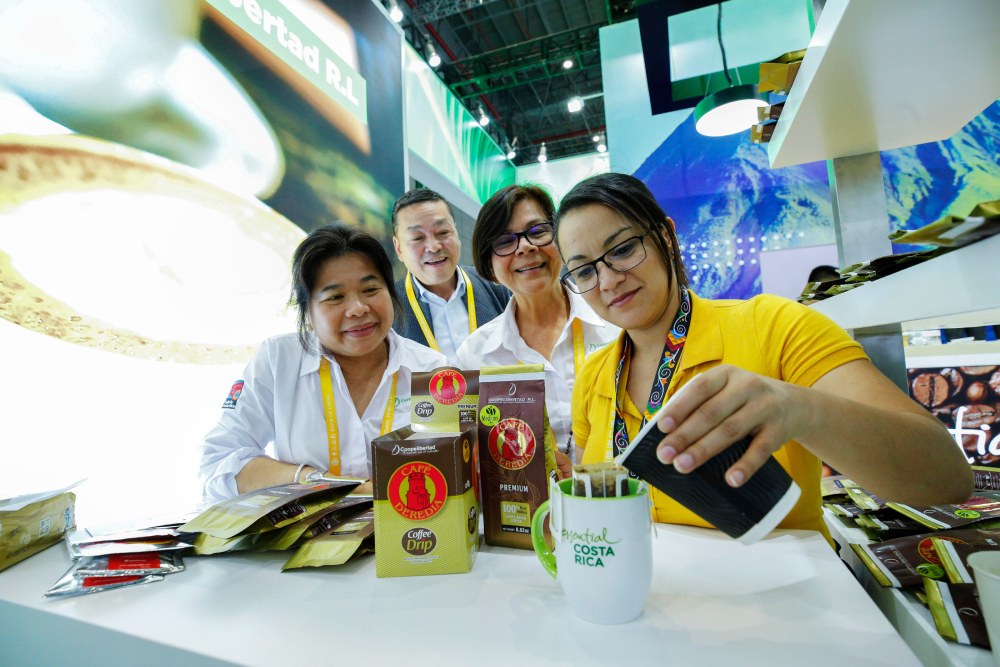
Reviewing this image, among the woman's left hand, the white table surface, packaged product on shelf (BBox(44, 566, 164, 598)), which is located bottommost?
the white table surface

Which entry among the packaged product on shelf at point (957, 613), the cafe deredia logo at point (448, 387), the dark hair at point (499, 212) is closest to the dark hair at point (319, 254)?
the dark hair at point (499, 212)

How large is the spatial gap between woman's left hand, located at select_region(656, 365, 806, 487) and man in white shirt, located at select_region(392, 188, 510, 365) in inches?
78.7

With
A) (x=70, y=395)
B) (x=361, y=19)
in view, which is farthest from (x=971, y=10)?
(x=361, y=19)

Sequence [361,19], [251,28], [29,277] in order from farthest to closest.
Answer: [361,19] → [251,28] → [29,277]

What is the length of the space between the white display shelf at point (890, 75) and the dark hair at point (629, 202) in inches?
18.6

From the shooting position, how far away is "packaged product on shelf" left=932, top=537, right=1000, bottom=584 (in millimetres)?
752

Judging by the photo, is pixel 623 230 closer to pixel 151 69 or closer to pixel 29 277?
pixel 29 277

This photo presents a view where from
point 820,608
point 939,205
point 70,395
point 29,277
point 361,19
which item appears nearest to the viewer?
point 820,608

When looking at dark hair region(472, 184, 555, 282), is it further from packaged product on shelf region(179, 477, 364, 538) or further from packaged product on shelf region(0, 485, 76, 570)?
packaged product on shelf region(0, 485, 76, 570)

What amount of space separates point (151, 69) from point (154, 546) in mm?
2111

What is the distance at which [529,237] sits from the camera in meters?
1.90

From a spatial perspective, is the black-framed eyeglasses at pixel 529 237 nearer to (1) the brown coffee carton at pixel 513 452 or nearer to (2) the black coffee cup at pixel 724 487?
(1) the brown coffee carton at pixel 513 452

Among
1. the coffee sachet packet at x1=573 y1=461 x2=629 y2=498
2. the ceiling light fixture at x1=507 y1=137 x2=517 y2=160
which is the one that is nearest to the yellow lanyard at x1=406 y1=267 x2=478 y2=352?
the coffee sachet packet at x1=573 y1=461 x2=629 y2=498

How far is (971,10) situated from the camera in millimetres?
919
